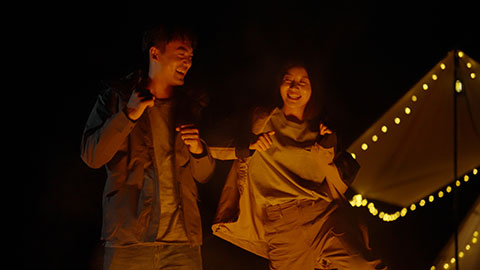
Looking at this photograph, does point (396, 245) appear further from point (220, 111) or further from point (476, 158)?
point (220, 111)

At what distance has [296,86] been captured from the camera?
10.8 feet

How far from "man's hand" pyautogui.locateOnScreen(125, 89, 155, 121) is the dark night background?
2.46 feet

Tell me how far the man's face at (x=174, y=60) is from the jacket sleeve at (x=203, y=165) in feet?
1.29

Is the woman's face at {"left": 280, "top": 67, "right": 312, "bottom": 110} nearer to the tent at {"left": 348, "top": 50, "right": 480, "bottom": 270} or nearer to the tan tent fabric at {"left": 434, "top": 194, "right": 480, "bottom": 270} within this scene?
the tent at {"left": 348, "top": 50, "right": 480, "bottom": 270}

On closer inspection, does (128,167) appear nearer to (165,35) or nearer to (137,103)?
(137,103)

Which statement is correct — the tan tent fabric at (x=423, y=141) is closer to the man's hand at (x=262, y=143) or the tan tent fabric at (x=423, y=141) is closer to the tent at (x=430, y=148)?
the tent at (x=430, y=148)

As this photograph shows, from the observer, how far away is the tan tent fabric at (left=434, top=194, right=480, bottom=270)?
14.3 ft

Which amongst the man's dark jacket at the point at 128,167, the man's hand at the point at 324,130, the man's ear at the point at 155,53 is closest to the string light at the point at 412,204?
the man's hand at the point at 324,130

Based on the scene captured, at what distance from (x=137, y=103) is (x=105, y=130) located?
7.7 inches

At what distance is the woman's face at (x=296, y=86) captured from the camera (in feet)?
10.8

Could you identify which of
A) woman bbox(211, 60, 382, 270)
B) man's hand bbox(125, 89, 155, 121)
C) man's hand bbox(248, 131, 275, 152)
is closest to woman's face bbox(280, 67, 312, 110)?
woman bbox(211, 60, 382, 270)

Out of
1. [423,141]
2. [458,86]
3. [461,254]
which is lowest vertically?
[461,254]

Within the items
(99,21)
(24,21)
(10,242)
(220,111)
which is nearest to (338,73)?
(220,111)

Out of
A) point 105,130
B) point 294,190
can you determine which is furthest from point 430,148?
point 105,130
